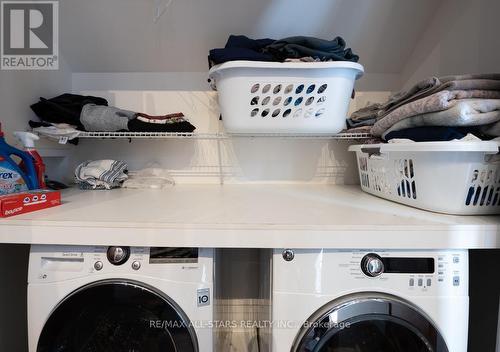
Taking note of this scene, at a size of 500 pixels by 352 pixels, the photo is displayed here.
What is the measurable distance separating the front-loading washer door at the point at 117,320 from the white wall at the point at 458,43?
1340 millimetres

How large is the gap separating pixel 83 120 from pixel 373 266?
122 cm

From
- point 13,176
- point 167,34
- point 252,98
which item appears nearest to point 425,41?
point 252,98

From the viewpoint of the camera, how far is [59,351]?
2.64 ft

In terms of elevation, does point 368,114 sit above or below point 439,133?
above

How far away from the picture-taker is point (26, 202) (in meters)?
Result: 0.82

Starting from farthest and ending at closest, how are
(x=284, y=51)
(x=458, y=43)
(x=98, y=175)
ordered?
(x=98, y=175)
(x=458, y=43)
(x=284, y=51)

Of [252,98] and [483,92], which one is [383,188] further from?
[252,98]

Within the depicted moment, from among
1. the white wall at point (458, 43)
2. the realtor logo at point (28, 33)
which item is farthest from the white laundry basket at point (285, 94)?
the realtor logo at point (28, 33)

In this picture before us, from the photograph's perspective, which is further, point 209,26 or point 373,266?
point 209,26

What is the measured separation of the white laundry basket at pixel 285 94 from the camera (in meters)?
0.99

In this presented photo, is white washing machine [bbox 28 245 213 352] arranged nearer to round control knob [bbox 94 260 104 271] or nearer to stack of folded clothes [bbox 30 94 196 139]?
round control knob [bbox 94 260 104 271]

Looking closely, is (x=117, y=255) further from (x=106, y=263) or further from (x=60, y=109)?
(x=60, y=109)

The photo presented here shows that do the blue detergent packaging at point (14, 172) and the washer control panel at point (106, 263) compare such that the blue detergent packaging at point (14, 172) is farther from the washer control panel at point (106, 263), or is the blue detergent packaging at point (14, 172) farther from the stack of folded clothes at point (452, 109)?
the stack of folded clothes at point (452, 109)

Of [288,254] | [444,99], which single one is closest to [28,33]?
[288,254]
